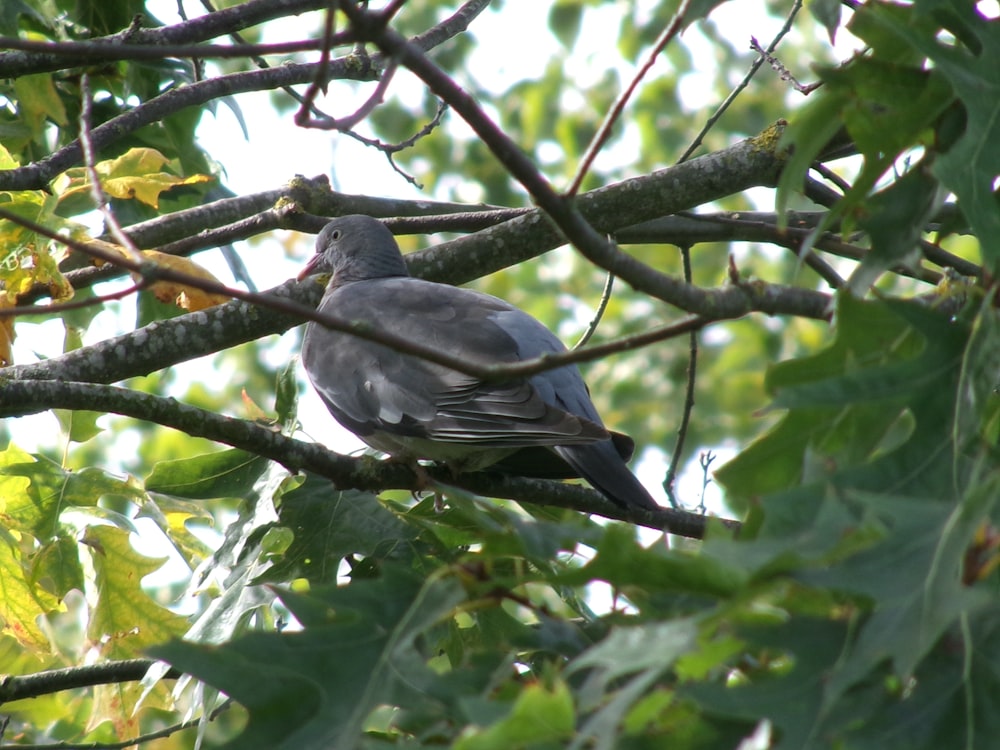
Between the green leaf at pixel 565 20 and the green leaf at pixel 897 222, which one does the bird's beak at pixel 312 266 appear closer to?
the green leaf at pixel 897 222

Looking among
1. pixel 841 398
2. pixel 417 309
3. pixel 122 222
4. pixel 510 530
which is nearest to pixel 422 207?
pixel 417 309

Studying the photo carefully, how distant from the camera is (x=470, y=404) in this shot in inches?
151

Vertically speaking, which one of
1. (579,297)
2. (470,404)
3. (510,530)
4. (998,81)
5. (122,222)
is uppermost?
(579,297)

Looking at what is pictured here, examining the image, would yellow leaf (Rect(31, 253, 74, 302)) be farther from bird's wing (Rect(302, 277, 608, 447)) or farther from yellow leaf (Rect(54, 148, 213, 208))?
bird's wing (Rect(302, 277, 608, 447))

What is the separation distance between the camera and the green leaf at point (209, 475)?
3.03 m

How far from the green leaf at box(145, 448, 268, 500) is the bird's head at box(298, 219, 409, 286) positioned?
94.4 inches

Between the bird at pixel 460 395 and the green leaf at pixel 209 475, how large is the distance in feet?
2.16

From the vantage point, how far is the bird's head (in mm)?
5461

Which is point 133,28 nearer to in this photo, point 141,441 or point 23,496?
point 23,496

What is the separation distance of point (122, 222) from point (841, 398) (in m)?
3.40

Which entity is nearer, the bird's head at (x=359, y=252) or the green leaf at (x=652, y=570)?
the green leaf at (x=652, y=570)

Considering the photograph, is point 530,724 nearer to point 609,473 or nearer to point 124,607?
point 609,473

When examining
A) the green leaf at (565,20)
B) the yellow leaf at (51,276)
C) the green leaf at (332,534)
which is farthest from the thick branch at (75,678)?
the green leaf at (565,20)

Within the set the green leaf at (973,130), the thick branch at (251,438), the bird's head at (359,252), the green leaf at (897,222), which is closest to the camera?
the green leaf at (973,130)
